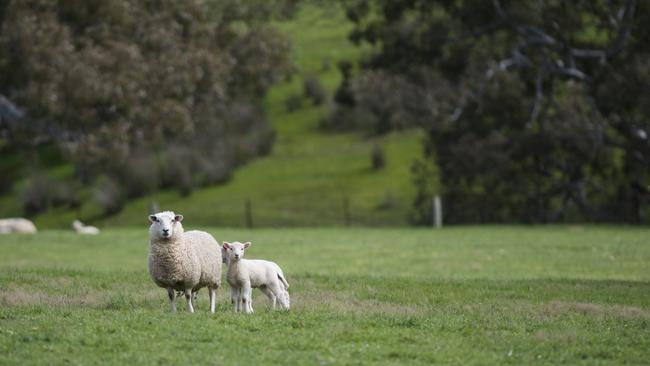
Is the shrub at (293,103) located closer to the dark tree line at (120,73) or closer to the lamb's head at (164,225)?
the dark tree line at (120,73)

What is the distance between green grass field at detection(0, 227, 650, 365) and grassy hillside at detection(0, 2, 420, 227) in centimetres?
2488

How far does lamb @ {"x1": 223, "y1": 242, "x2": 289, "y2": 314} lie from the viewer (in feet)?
48.5

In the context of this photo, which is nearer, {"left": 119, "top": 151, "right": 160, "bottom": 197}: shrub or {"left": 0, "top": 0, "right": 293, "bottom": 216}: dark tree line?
{"left": 0, "top": 0, "right": 293, "bottom": 216}: dark tree line

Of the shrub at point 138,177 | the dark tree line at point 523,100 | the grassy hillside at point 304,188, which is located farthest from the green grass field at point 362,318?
the shrub at point 138,177

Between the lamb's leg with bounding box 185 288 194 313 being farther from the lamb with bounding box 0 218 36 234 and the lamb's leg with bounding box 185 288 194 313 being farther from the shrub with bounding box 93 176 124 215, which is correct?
the shrub with bounding box 93 176 124 215

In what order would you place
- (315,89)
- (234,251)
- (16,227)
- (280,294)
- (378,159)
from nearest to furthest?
(234,251) → (280,294) → (16,227) → (378,159) → (315,89)

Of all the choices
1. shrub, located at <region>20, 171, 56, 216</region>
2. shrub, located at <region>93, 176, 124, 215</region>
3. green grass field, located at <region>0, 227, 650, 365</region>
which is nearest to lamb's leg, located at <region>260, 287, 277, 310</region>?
green grass field, located at <region>0, 227, 650, 365</region>

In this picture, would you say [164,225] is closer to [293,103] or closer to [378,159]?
[378,159]

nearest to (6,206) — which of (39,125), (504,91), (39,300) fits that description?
(39,125)

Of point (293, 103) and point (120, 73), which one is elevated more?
point (293, 103)

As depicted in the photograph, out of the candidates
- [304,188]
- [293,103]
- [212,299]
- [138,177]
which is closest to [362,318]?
[212,299]

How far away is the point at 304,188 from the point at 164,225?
148 ft

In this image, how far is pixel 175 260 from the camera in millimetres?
14617

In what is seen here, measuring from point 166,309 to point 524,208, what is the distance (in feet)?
113
